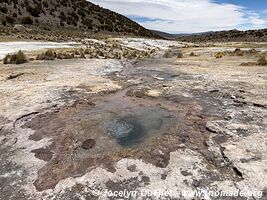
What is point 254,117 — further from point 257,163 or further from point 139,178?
point 139,178

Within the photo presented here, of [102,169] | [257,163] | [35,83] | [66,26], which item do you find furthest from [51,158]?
[66,26]

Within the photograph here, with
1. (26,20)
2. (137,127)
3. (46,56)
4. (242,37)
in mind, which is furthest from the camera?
(242,37)

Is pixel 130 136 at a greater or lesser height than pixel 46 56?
greater

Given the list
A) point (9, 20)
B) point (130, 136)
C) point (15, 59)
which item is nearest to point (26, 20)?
point (9, 20)

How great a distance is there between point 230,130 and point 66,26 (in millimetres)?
37512

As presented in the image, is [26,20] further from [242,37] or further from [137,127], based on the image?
[242,37]

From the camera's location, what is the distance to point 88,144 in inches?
288

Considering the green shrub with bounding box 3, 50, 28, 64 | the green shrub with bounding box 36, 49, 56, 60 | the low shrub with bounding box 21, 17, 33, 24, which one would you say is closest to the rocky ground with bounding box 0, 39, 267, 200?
the green shrub with bounding box 3, 50, 28, 64

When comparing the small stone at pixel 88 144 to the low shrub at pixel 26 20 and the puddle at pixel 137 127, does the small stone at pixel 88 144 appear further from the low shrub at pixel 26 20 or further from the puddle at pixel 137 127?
the low shrub at pixel 26 20

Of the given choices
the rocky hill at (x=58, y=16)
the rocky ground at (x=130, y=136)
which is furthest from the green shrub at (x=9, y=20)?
the rocky ground at (x=130, y=136)

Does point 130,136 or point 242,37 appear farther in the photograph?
point 242,37

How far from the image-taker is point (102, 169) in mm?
6230

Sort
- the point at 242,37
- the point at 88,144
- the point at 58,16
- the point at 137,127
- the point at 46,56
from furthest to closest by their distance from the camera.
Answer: the point at 242,37 < the point at 58,16 < the point at 46,56 < the point at 137,127 < the point at 88,144

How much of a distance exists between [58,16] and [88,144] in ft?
131
